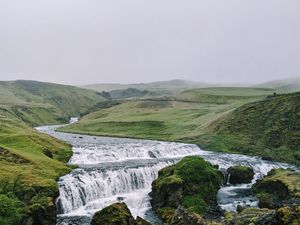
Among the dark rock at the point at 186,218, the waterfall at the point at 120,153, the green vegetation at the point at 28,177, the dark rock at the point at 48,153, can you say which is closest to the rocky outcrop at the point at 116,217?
the green vegetation at the point at 28,177

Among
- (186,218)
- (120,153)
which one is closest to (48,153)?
(120,153)

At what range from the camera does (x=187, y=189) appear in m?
58.6

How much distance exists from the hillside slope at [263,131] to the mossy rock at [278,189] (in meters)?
33.1

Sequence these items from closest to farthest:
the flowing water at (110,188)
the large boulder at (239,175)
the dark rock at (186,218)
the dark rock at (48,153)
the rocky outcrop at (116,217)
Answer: the dark rock at (186,218) < the rocky outcrop at (116,217) < the flowing water at (110,188) < the large boulder at (239,175) < the dark rock at (48,153)

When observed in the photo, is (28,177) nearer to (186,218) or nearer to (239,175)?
(186,218)

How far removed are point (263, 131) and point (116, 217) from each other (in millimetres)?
85971

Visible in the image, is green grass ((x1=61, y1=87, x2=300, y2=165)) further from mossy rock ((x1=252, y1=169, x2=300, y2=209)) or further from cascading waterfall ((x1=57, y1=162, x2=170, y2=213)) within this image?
cascading waterfall ((x1=57, y1=162, x2=170, y2=213))

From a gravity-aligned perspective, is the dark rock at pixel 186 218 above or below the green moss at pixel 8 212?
above

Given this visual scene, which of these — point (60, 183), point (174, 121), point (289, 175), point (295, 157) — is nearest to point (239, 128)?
point (295, 157)

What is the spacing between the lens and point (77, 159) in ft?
285

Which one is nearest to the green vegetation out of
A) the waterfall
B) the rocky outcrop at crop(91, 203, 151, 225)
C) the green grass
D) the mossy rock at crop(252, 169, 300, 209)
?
the waterfall

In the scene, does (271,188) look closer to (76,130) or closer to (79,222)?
(79,222)

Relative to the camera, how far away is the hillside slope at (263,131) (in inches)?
4230

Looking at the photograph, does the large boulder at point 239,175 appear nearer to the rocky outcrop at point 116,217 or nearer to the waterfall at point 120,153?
the waterfall at point 120,153
